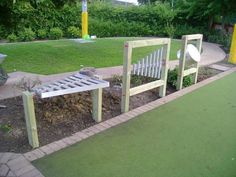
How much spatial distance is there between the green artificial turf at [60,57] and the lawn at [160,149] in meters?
3.43

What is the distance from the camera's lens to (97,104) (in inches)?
161

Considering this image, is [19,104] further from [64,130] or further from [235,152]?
[235,152]

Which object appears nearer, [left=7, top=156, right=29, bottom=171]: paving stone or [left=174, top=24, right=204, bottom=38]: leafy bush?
[left=7, top=156, right=29, bottom=171]: paving stone

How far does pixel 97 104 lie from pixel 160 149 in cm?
118

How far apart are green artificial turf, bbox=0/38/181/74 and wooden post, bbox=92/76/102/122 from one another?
2.89 meters

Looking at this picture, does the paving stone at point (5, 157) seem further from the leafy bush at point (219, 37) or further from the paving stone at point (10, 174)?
the leafy bush at point (219, 37)

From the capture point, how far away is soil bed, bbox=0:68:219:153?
351 cm

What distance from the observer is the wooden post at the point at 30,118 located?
3.23 meters

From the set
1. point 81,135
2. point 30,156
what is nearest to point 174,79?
point 81,135

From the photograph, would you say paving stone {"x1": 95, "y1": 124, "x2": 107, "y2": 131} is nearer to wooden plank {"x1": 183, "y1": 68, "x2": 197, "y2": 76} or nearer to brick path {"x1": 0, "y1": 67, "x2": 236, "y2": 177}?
brick path {"x1": 0, "y1": 67, "x2": 236, "y2": 177}

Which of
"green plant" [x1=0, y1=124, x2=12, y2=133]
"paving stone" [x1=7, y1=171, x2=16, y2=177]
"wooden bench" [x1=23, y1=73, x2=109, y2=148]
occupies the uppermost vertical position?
"wooden bench" [x1=23, y1=73, x2=109, y2=148]

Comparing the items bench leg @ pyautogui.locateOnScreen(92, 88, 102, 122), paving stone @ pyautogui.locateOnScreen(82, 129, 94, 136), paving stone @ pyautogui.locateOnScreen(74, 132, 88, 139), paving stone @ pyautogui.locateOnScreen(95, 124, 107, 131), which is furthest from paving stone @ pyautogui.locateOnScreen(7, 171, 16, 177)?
bench leg @ pyautogui.locateOnScreen(92, 88, 102, 122)

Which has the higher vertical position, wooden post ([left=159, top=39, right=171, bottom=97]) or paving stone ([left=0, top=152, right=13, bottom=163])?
wooden post ([left=159, top=39, right=171, bottom=97])

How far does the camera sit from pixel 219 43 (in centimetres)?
1505
